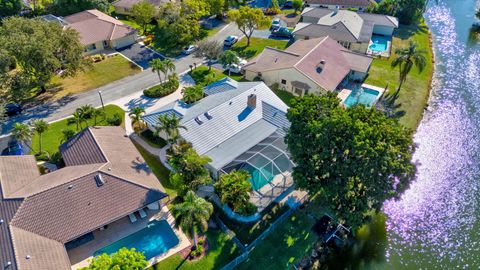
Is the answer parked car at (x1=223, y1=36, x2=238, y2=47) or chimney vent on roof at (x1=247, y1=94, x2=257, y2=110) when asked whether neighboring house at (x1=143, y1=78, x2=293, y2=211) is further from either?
parked car at (x1=223, y1=36, x2=238, y2=47)

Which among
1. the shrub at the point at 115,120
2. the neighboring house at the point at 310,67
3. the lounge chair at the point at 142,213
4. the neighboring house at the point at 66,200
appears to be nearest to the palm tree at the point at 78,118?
the shrub at the point at 115,120

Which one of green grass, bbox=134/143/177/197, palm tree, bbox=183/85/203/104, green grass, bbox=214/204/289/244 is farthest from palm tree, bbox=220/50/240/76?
green grass, bbox=214/204/289/244

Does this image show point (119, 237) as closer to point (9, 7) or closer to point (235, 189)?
point (235, 189)

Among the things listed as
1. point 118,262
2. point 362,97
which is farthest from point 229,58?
point 118,262

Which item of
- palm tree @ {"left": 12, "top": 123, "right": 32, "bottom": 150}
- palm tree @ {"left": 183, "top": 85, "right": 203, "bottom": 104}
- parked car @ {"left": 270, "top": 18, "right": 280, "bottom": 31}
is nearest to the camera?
palm tree @ {"left": 12, "top": 123, "right": 32, "bottom": 150}

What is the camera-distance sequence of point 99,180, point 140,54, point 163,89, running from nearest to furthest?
point 99,180, point 163,89, point 140,54

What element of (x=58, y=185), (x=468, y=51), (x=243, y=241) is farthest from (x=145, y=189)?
(x=468, y=51)
